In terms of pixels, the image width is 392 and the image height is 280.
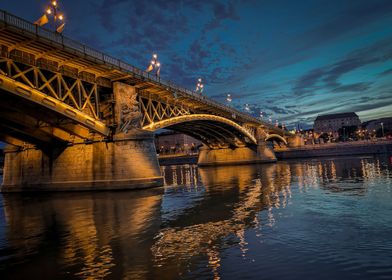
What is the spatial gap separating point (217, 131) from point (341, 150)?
127 feet

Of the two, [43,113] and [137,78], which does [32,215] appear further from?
[137,78]

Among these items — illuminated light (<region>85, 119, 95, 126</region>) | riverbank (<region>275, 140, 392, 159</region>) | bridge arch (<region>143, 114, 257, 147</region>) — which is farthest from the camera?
riverbank (<region>275, 140, 392, 159</region>)

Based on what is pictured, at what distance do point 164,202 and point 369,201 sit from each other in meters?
10.9

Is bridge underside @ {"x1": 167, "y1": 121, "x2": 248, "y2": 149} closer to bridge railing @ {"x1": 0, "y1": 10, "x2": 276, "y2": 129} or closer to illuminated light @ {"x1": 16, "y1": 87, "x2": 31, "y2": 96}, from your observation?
bridge railing @ {"x1": 0, "y1": 10, "x2": 276, "y2": 129}

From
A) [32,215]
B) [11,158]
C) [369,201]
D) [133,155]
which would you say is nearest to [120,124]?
[133,155]

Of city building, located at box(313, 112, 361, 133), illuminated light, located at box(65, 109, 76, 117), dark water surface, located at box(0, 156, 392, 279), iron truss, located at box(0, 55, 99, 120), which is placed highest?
city building, located at box(313, 112, 361, 133)

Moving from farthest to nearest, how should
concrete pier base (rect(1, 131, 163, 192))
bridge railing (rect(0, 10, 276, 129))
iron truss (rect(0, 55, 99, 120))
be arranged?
concrete pier base (rect(1, 131, 163, 192)), iron truss (rect(0, 55, 99, 120)), bridge railing (rect(0, 10, 276, 129))

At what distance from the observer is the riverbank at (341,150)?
7129 centimetres

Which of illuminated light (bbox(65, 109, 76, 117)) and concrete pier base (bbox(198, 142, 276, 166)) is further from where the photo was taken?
concrete pier base (bbox(198, 142, 276, 166))

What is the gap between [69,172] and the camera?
27.5 metres

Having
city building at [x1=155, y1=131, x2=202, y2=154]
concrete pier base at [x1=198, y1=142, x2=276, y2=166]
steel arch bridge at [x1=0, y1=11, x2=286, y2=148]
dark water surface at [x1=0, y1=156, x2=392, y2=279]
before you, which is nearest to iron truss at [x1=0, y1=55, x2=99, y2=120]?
steel arch bridge at [x1=0, y1=11, x2=286, y2=148]

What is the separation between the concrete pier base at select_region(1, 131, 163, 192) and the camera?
25203mm

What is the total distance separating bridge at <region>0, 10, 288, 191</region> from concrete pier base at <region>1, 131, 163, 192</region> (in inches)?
3.3

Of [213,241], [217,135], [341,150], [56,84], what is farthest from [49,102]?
[341,150]
